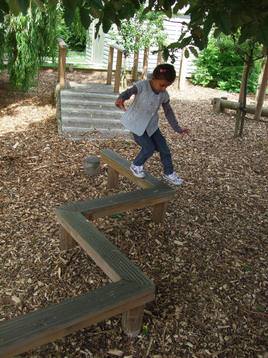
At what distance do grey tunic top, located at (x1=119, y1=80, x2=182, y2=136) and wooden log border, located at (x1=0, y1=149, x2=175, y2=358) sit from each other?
2.13 ft

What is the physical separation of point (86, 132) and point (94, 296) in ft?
13.9

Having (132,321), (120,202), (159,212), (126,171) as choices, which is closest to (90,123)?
(126,171)

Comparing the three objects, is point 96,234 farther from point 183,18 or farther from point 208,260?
point 183,18

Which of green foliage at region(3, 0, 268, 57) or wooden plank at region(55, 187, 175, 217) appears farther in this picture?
wooden plank at region(55, 187, 175, 217)

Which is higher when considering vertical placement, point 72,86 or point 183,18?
point 183,18

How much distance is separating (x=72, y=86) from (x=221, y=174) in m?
4.14

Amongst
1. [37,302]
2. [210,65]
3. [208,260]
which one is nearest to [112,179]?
[208,260]

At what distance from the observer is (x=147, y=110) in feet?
12.3

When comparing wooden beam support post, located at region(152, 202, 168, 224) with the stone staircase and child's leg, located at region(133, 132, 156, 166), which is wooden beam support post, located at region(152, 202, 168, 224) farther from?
the stone staircase

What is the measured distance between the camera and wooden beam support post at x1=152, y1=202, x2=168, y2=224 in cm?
366

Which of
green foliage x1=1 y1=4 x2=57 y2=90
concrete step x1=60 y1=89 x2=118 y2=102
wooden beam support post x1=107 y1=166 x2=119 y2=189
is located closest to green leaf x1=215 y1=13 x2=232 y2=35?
wooden beam support post x1=107 y1=166 x2=119 y2=189

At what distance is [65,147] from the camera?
18.5ft

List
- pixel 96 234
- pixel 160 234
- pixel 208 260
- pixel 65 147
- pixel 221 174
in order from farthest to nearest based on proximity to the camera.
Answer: pixel 65 147
pixel 221 174
pixel 160 234
pixel 208 260
pixel 96 234

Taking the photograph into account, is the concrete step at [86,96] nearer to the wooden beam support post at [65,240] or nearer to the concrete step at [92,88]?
the concrete step at [92,88]
